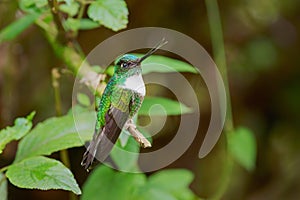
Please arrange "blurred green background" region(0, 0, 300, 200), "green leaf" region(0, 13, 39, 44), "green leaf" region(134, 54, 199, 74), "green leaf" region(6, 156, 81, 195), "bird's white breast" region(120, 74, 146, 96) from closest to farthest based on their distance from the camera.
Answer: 1. "bird's white breast" region(120, 74, 146, 96)
2. "green leaf" region(6, 156, 81, 195)
3. "green leaf" region(134, 54, 199, 74)
4. "green leaf" region(0, 13, 39, 44)
5. "blurred green background" region(0, 0, 300, 200)

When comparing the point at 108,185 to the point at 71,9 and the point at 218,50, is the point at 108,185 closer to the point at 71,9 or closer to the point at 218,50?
the point at 71,9

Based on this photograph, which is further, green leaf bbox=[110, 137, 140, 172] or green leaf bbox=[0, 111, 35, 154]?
green leaf bbox=[110, 137, 140, 172]

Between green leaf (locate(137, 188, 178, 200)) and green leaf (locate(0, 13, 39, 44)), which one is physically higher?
green leaf (locate(0, 13, 39, 44))

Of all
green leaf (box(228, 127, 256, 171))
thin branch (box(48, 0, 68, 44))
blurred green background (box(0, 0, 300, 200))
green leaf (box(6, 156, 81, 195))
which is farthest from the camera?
blurred green background (box(0, 0, 300, 200))

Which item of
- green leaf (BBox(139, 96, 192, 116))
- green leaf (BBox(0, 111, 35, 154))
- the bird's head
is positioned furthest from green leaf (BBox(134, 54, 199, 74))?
the bird's head

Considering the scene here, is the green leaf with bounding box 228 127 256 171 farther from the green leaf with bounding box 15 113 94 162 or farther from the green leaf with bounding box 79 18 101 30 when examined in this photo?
the green leaf with bounding box 15 113 94 162

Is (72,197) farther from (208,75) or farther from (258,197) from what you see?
(258,197)

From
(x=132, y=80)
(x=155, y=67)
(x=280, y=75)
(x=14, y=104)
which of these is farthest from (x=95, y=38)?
(x=132, y=80)
